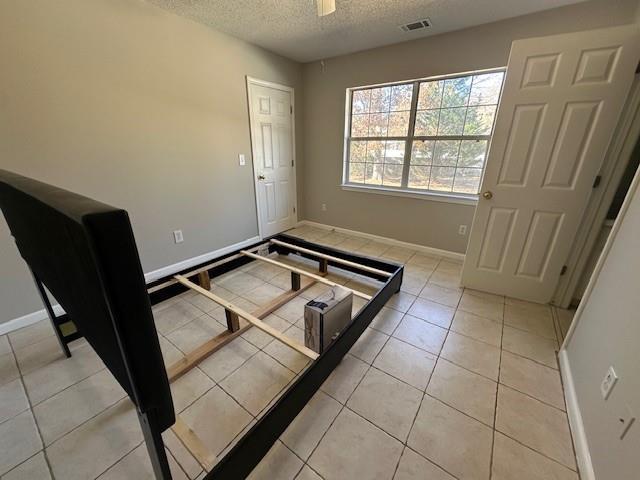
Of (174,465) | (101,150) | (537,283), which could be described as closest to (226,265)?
(101,150)

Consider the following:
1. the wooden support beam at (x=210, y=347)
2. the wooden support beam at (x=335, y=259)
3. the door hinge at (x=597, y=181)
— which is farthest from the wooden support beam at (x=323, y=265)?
the door hinge at (x=597, y=181)

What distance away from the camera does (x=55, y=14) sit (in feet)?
5.93

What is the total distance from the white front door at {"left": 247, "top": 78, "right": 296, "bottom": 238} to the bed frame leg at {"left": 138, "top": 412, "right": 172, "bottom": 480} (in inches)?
121

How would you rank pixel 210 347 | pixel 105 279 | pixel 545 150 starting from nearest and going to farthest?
pixel 105 279 < pixel 210 347 < pixel 545 150

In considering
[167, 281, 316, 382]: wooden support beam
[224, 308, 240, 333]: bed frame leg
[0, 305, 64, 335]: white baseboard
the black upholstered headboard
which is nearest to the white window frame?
[167, 281, 316, 382]: wooden support beam

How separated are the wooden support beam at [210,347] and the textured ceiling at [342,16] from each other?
2516mm

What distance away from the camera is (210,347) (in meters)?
1.73

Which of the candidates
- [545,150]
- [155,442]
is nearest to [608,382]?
[545,150]

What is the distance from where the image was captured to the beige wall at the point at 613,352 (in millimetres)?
949

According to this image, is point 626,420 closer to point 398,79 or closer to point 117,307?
point 117,307

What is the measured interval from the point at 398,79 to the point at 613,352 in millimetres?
3087

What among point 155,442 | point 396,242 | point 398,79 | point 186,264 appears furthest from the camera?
point 396,242

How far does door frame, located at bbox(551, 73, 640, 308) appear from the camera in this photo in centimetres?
175

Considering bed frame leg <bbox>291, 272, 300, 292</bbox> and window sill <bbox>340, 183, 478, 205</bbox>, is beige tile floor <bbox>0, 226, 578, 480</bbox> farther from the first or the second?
window sill <bbox>340, 183, 478, 205</bbox>
